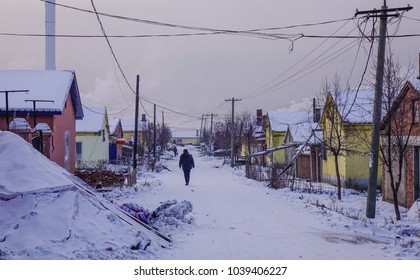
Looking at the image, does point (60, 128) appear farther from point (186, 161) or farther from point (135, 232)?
point (135, 232)

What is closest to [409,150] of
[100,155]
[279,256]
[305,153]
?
[279,256]

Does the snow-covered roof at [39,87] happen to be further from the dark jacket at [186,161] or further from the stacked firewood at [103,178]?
the dark jacket at [186,161]

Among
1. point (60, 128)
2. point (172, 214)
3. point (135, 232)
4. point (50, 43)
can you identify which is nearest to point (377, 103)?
point (172, 214)

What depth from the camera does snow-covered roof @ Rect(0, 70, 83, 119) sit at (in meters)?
19.1

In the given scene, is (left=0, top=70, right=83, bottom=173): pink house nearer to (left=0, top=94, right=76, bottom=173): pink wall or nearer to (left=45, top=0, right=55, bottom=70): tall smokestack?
(left=0, top=94, right=76, bottom=173): pink wall

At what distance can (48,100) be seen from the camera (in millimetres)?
19062

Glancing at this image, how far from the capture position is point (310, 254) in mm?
8094

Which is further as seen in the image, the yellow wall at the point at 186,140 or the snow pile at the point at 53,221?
the yellow wall at the point at 186,140

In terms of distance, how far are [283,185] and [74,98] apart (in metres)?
10.3

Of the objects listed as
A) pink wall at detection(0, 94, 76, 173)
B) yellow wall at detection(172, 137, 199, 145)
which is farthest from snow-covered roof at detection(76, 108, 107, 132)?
yellow wall at detection(172, 137, 199, 145)

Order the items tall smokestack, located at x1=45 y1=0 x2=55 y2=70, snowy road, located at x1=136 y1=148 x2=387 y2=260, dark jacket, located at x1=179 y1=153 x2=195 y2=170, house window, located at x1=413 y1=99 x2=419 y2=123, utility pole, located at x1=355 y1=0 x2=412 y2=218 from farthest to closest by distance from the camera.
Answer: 1. dark jacket, located at x1=179 y1=153 x2=195 y2=170
2. tall smokestack, located at x1=45 y1=0 x2=55 y2=70
3. house window, located at x1=413 y1=99 x2=419 y2=123
4. utility pole, located at x1=355 y1=0 x2=412 y2=218
5. snowy road, located at x1=136 y1=148 x2=387 y2=260

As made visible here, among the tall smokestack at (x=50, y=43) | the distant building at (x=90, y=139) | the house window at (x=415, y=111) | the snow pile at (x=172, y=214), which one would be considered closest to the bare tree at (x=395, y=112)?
the house window at (x=415, y=111)

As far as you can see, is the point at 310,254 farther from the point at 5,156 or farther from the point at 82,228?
the point at 5,156

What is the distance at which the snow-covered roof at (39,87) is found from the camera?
62.7 feet
